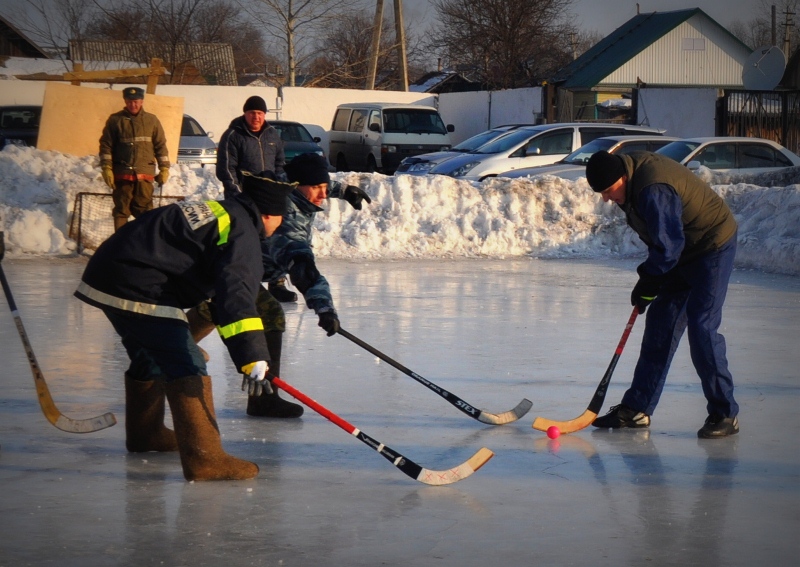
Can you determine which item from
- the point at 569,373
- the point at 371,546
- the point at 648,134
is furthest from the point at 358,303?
the point at 648,134

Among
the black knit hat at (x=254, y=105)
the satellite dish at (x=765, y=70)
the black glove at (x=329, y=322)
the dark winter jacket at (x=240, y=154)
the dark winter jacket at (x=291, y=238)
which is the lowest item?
the black glove at (x=329, y=322)

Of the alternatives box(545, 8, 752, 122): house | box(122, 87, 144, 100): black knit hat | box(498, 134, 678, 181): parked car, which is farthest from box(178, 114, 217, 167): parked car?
box(545, 8, 752, 122): house

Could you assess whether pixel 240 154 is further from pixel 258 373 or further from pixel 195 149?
pixel 195 149

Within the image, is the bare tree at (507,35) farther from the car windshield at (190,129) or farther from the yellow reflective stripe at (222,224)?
the yellow reflective stripe at (222,224)

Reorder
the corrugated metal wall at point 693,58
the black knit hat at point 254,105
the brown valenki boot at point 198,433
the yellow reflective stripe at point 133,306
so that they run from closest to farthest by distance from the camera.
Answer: the yellow reflective stripe at point 133,306
the brown valenki boot at point 198,433
the black knit hat at point 254,105
the corrugated metal wall at point 693,58

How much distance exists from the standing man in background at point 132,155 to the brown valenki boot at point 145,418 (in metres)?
6.67

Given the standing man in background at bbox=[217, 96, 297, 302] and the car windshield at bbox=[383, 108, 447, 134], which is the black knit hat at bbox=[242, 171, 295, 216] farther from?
the car windshield at bbox=[383, 108, 447, 134]

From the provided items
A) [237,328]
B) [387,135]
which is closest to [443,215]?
[237,328]

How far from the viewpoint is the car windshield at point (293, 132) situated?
2361cm

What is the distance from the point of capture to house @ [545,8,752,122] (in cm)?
4091

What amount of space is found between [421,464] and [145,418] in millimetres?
1282

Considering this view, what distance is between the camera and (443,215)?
1409cm

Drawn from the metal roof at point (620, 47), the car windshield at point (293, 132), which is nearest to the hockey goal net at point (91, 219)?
the car windshield at point (293, 132)

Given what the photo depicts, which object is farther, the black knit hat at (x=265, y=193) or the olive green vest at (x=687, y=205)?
the olive green vest at (x=687, y=205)
